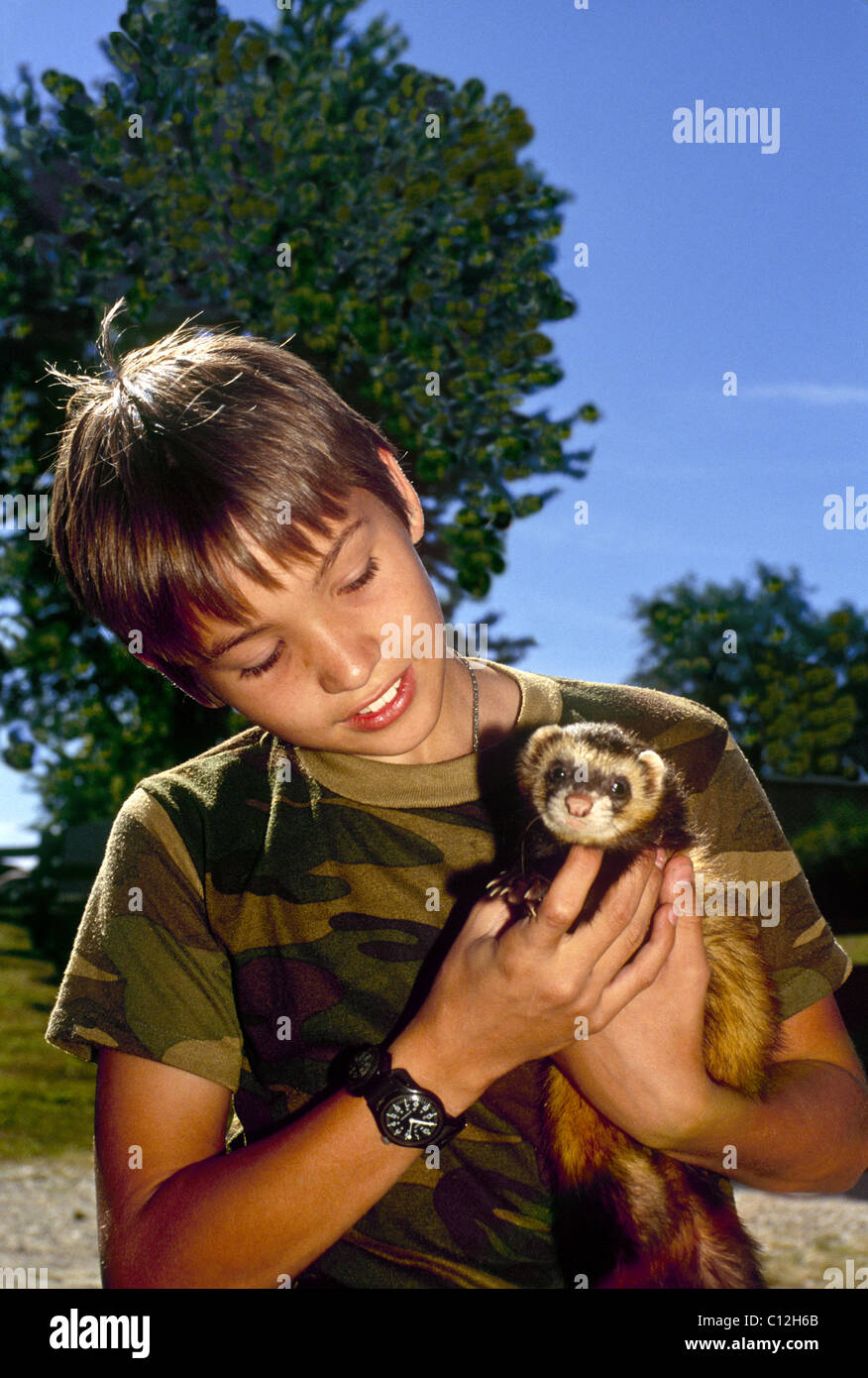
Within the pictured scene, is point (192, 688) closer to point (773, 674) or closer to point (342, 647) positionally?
point (342, 647)

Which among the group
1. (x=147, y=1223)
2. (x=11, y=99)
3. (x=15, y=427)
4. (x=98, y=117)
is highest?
(x=11, y=99)

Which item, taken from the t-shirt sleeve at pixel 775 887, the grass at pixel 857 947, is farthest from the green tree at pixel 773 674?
the t-shirt sleeve at pixel 775 887

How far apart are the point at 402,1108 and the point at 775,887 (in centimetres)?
92

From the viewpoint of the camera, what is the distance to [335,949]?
2.15 m

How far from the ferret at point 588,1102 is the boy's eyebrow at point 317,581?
1.74ft

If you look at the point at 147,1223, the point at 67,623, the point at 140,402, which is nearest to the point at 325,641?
the point at 140,402

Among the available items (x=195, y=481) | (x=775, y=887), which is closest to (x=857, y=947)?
(x=775, y=887)

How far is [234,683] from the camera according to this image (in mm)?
2145

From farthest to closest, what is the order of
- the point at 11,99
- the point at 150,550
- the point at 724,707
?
1. the point at 724,707
2. the point at 11,99
3. the point at 150,550

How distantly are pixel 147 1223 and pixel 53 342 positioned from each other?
336 inches

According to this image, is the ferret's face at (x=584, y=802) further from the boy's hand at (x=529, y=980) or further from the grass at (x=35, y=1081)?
the grass at (x=35, y=1081)

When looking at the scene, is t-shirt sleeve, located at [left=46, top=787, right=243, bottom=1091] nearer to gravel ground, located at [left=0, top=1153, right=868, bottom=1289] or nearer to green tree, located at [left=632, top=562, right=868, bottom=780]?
gravel ground, located at [left=0, top=1153, right=868, bottom=1289]

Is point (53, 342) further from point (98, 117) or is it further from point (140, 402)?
point (140, 402)

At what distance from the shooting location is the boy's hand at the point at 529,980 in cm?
179
